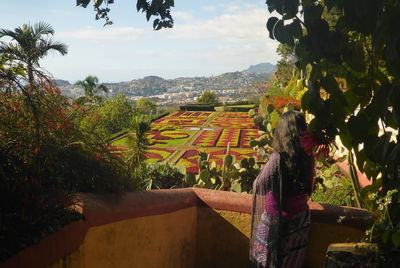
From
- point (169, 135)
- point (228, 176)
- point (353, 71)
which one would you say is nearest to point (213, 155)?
point (169, 135)

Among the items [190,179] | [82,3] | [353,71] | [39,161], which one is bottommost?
[190,179]

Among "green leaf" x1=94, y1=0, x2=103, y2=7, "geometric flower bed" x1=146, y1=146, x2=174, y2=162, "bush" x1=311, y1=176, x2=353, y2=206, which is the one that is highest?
"green leaf" x1=94, y1=0, x2=103, y2=7

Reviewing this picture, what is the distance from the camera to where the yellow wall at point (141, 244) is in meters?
2.10

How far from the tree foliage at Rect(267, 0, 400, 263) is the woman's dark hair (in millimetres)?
1008

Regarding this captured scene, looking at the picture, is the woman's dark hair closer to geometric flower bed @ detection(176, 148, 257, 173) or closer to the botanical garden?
the botanical garden

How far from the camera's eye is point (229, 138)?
23672mm

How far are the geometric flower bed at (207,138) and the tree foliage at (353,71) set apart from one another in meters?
19.9

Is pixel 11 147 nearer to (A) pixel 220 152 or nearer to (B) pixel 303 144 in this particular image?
(B) pixel 303 144

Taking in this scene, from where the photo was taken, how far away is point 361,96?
135cm

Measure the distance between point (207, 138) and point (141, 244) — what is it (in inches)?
841

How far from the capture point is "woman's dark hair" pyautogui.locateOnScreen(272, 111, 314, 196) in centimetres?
244

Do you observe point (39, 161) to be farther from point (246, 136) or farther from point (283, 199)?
point (246, 136)

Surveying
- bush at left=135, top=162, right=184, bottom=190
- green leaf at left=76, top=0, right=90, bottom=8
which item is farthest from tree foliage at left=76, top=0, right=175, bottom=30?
bush at left=135, top=162, right=184, bottom=190

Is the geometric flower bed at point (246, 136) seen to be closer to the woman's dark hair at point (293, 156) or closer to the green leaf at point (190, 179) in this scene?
the green leaf at point (190, 179)
